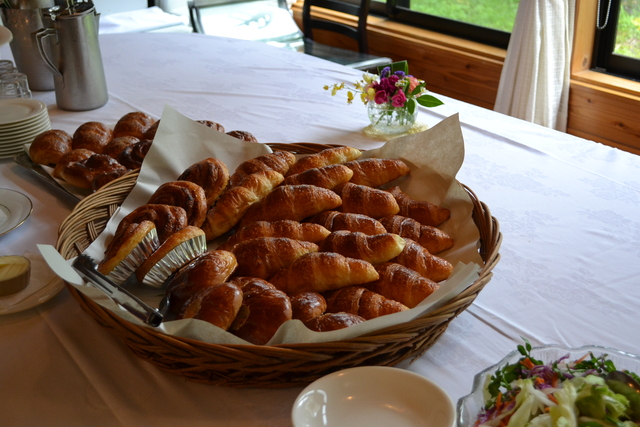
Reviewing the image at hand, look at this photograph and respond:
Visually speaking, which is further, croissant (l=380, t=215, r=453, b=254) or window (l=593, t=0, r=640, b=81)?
window (l=593, t=0, r=640, b=81)

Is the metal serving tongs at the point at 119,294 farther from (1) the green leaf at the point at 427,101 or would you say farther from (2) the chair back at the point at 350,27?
(2) the chair back at the point at 350,27

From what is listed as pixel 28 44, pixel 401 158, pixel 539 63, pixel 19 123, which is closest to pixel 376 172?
pixel 401 158

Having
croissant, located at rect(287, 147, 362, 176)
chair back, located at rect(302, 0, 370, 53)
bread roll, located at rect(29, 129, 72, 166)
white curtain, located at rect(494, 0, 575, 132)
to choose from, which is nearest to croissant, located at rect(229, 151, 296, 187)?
croissant, located at rect(287, 147, 362, 176)

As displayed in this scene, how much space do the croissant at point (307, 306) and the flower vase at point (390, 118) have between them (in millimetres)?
823

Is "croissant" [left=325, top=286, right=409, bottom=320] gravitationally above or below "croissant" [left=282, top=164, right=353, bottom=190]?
below

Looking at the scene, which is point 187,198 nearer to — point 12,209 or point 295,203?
point 295,203

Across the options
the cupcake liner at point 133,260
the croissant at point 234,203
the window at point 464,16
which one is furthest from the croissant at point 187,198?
the window at point 464,16

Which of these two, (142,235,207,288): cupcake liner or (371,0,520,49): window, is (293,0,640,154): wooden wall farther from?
(142,235,207,288): cupcake liner

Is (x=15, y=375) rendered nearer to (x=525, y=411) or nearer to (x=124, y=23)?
(x=525, y=411)

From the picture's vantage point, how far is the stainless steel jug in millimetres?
1741

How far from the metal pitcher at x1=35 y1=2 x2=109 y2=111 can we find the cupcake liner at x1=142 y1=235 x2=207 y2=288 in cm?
97

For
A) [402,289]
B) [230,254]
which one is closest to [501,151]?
[402,289]

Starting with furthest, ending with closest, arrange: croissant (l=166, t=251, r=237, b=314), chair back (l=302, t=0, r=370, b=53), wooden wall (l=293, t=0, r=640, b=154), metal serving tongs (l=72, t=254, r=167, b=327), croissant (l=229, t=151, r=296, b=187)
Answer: chair back (l=302, t=0, r=370, b=53) → wooden wall (l=293, t=0, r=640, b=154) → croissant (l=229, t=151, r=296, b=187) → croissant (l=166, t=251, r=237, b=314) → metal serving tongs (l=72, t=254, r=167, b=327)

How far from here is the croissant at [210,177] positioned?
1127mm
